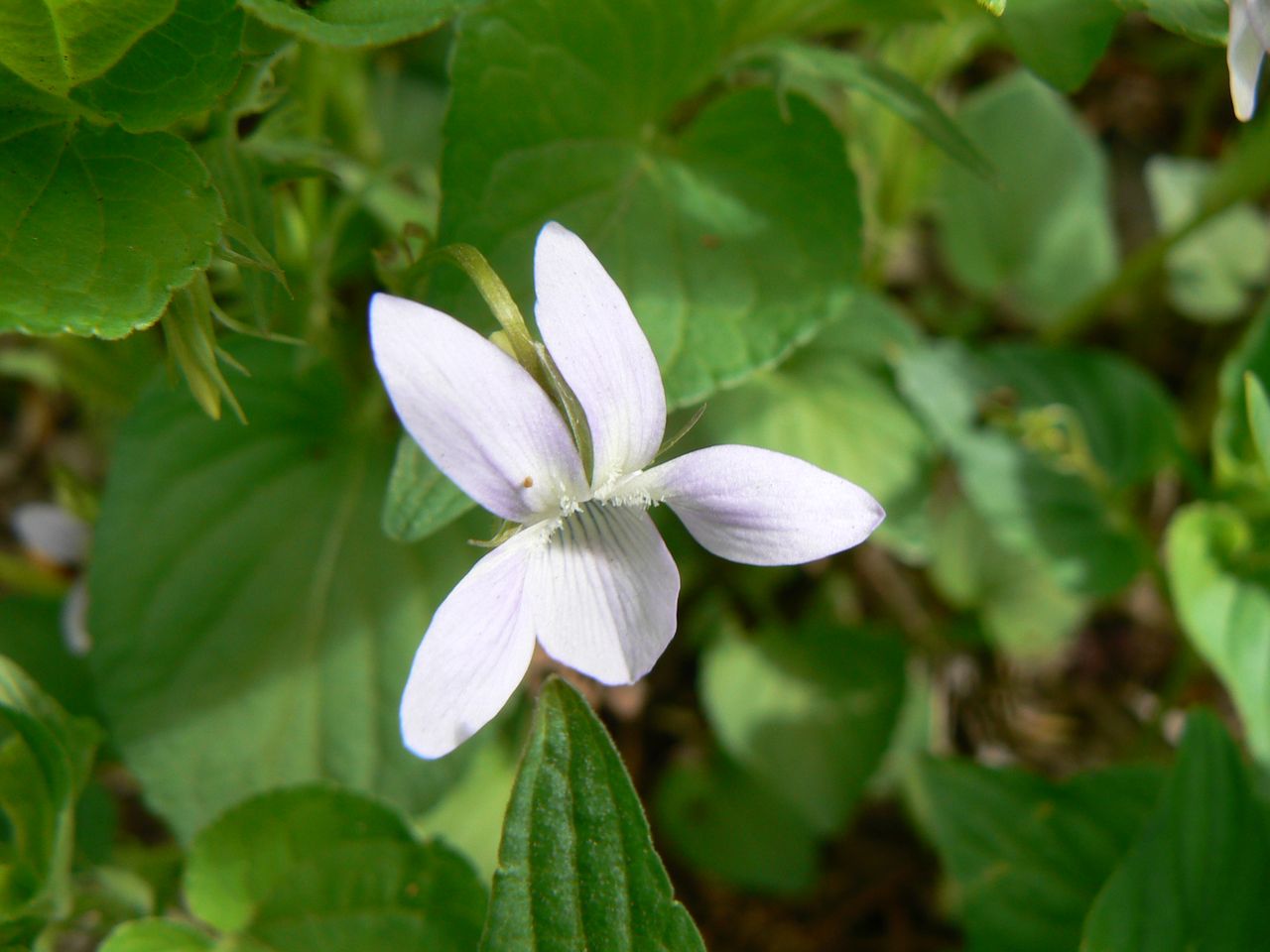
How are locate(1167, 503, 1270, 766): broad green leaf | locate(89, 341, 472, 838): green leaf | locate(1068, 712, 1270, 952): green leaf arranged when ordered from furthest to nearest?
locate(1167, 503, 1270, 766): broad green leaf < locate(89, 341, 472, 838): green leaf < locate(1068, 712, 1270, 952): green leaf

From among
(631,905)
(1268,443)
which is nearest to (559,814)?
(631,905)

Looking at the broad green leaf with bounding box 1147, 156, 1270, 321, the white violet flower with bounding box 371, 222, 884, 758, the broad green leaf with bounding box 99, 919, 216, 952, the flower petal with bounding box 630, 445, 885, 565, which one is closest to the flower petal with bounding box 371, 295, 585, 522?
the white violet flower with bounding box 371, 222, 884, 758

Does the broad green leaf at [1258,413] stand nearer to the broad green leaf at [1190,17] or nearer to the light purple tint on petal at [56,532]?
the broad green leaf at [1190,17]

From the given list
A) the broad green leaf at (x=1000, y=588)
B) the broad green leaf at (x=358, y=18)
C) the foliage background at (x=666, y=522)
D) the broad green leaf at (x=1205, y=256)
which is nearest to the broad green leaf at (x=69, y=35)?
the foliage background at (x=666, y=522)

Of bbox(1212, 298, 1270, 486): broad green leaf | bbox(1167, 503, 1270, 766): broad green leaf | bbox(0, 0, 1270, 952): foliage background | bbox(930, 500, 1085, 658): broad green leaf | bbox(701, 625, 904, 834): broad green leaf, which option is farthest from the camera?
bbox(930, 500, 1085, 658): broad green leaf

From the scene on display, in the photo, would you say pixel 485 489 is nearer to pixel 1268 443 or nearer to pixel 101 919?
pixel 101 919

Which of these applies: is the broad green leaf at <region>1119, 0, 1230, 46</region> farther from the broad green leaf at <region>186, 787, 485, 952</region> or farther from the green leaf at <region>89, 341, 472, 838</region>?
the broad green leaf at <region>186, 787, 485, 952</region>
